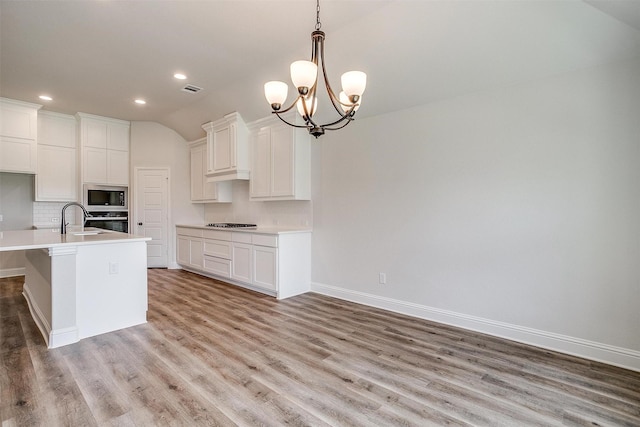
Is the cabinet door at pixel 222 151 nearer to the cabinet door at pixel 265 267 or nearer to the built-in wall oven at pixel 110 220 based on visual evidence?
the cabinet door at pixel 265 267

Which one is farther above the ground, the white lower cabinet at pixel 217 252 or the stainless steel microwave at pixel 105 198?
the stainless steel microwave at pixel 105 198

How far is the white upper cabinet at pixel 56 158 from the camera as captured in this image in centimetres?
552

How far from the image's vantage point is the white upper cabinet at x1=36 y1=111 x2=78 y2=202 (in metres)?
5.52

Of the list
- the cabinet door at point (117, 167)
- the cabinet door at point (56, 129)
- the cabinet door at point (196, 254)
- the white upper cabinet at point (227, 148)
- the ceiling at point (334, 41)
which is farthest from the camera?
the cabinet door at point (117, 167)

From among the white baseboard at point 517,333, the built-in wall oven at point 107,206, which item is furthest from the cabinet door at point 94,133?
the white baseboard at point 517,333

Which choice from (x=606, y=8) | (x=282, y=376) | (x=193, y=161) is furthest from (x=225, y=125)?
(x=606, y=8)

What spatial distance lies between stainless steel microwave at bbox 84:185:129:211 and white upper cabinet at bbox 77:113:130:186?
15 cm

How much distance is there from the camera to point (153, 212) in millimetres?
6324

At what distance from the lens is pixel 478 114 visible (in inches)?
126

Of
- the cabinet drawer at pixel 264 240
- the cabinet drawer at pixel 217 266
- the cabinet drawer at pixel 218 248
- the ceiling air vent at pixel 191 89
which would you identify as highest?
the ceiling air vent at pixel 191 89

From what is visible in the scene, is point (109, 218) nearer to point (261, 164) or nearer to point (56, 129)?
point (56, 129)

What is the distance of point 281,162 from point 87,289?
277 cm

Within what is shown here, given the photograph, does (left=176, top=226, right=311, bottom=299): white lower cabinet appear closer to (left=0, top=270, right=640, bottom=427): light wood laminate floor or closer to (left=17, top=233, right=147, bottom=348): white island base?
(left=0, top=270, right=640, bottom=427): light wood laminate floor

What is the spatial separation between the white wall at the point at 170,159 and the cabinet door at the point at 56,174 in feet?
3.11
